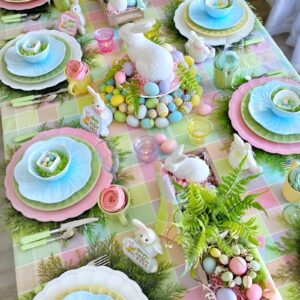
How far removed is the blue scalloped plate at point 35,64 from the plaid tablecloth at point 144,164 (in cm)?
13

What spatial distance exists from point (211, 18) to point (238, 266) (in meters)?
0.98

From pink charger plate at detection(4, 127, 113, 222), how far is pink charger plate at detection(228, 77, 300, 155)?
41 cm

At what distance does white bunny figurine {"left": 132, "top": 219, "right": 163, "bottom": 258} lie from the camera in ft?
3.29

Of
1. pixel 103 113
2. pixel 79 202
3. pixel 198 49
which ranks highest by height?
pixel 198 49

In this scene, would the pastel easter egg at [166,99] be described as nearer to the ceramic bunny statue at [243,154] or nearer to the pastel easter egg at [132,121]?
the pastel easter egg at [132,121]

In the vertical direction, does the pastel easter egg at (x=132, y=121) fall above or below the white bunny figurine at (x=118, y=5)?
below

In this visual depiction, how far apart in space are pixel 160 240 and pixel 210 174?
23cm

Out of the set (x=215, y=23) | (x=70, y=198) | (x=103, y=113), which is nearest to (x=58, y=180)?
(x=70, y=198)

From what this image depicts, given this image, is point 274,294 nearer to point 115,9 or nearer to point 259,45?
point 259,45

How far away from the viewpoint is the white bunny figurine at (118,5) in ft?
5.02

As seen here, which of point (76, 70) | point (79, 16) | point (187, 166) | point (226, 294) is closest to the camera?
point (226, 294)

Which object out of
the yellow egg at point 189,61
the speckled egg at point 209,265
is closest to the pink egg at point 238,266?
the speckled egg at point 209,265

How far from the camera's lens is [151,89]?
1.28m

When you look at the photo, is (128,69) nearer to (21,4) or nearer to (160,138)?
(160,138)
